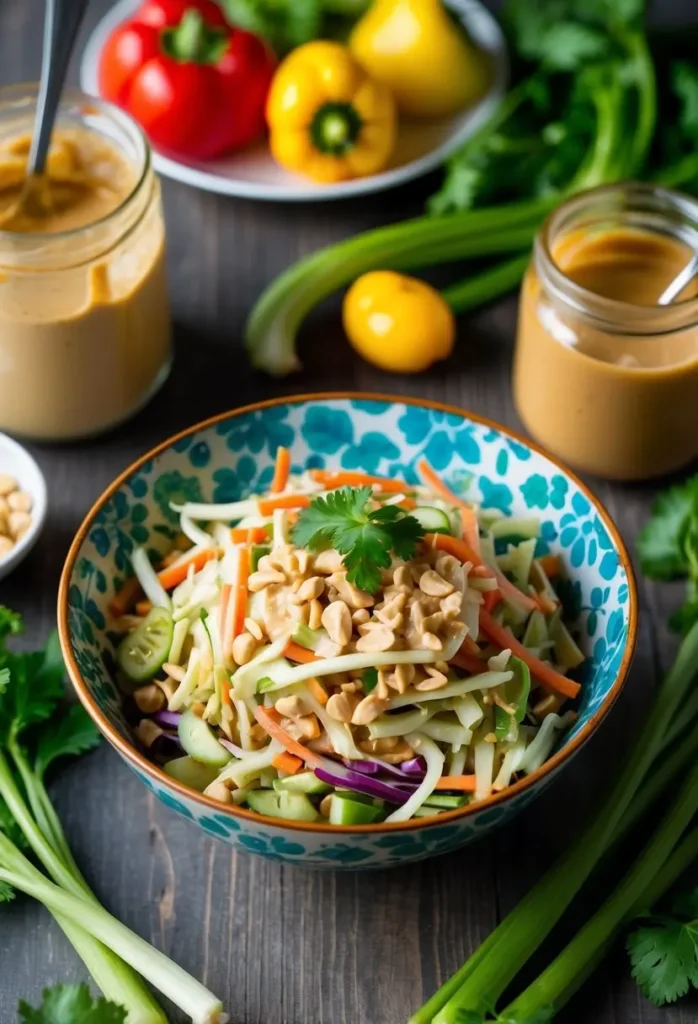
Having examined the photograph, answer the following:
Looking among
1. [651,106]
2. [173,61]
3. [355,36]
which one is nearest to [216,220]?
[173,61]

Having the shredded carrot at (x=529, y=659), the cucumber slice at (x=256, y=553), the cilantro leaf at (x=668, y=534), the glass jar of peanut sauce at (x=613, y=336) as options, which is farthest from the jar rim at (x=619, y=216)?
Result: the cucumber slice at (x=256, y=553)

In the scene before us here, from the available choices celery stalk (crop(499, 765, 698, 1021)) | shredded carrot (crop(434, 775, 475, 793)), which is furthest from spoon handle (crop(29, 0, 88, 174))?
celery stalk (crop(499, 765, 698, 1021))

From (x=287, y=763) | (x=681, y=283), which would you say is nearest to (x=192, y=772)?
(x=287, y=763)

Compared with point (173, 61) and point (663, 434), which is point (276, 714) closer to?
point (663, 434)

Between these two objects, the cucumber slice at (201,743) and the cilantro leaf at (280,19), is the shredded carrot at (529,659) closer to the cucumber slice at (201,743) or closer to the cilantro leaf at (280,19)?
the cucumber slice at (201,743)

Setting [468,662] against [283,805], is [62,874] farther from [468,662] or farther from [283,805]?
[468,662]

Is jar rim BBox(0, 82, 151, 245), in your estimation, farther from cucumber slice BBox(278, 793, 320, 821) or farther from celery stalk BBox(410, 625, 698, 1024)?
celery stalk BBox(410, 625, 698, 1024)
